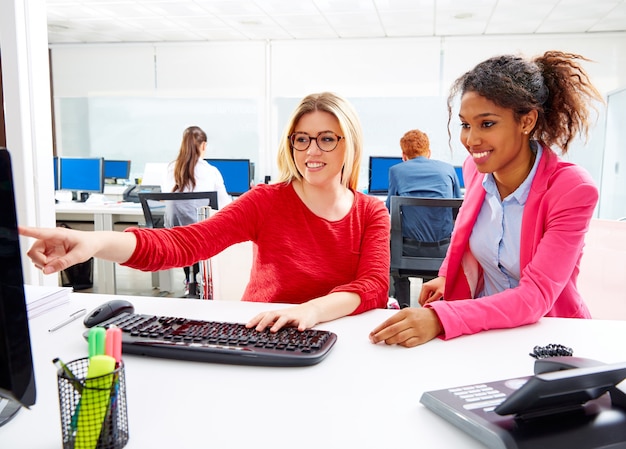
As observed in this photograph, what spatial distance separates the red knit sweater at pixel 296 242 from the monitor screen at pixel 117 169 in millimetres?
5199

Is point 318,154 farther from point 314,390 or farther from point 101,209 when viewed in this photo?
point 101,209

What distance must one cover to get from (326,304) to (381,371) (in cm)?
30

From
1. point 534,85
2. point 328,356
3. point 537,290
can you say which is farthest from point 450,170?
point 328,356

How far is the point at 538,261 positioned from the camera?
1156mm

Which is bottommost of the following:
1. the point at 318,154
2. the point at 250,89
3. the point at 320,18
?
the point at 318,154

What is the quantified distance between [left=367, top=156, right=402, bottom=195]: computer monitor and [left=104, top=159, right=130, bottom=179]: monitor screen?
3073 mm

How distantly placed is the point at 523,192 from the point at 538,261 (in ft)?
0.87

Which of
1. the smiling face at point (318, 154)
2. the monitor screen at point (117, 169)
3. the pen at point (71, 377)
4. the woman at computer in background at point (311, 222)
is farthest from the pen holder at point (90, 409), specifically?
the monitor screen at point (117, 169)

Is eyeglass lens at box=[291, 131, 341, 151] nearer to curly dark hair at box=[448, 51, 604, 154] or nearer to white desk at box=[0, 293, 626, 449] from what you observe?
curly dark hair at box=[448, 51, 604, 154]

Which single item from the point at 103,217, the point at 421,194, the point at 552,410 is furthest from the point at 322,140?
the point at 103,217

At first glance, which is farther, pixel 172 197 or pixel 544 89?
pixel 172 197

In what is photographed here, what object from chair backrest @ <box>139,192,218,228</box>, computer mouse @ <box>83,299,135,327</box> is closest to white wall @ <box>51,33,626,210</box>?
chair backrest @ <box>139,192,218,228</box>

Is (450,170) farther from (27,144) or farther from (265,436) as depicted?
(265,436)

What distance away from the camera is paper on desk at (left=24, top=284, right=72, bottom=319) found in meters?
1.10
